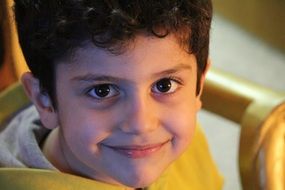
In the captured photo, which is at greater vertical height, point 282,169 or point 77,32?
point 77,32

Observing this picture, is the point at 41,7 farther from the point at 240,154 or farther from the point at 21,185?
the point at 240,154

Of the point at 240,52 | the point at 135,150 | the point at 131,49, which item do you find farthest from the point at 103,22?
the point at 240,52

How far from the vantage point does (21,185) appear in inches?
27.0

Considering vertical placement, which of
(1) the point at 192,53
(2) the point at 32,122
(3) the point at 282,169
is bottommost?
(3) the point at 282,169

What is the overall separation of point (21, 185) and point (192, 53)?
0.25 meters

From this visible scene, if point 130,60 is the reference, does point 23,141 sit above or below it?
below

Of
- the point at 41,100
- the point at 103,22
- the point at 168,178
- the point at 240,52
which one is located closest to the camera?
the point at 103,22

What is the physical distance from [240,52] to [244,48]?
27 millimetres

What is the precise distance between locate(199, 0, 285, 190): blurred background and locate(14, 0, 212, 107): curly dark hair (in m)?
0.96

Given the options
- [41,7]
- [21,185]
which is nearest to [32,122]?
[21,185]

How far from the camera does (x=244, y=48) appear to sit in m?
1.96

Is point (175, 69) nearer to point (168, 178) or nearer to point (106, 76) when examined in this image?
point (106, 76)

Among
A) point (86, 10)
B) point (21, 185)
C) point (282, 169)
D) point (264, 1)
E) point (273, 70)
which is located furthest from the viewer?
point (264, 1)

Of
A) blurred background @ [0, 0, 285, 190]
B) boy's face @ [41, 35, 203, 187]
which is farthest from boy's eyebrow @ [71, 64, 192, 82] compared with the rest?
blurred background @ [0, 0, 285, 190]
